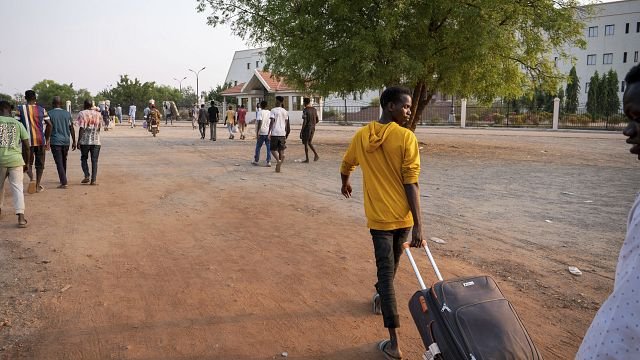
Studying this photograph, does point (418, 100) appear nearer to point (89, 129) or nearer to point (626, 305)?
point (89, 129)

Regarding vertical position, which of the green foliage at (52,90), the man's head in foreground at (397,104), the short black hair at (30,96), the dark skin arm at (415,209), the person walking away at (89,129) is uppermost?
the green foliage at (52,90)

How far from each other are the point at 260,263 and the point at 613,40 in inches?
2348

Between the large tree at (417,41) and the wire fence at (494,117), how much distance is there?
873cm

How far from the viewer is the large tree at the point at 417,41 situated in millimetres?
14445

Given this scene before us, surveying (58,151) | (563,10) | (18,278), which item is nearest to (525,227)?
(18,278)

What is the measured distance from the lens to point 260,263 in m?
5.28

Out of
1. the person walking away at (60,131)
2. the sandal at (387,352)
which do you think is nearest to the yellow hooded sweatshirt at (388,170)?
the sandal at (387,352)

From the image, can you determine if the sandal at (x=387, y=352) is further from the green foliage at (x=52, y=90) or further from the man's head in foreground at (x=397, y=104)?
the green foliage at (x=52, y=90)

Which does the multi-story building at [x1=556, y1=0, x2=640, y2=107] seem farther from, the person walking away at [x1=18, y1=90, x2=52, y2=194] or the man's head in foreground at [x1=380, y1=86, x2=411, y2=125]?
the man's head in foreground at [x1=380, y1=86, x2=411, y2=125]

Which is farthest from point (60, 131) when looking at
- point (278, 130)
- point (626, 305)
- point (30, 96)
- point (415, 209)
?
point (626, 305)

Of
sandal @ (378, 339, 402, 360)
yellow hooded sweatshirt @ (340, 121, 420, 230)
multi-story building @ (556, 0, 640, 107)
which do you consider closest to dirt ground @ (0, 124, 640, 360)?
sandal @ (378, 339, 402, 360)

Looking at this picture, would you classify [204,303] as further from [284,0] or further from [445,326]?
[284,0]

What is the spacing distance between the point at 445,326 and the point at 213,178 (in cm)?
931

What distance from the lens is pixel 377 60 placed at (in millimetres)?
15258
